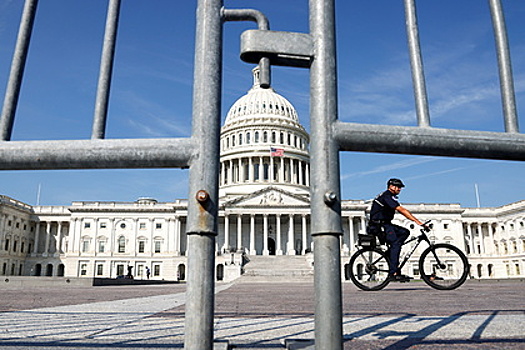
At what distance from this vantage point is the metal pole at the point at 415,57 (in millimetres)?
2328

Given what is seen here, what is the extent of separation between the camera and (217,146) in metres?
2.02

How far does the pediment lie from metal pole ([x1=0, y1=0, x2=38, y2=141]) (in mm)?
72835

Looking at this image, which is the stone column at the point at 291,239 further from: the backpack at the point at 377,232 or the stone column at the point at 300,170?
the backpack at the point at 377,232

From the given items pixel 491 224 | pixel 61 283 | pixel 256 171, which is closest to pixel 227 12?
pixel 61 283

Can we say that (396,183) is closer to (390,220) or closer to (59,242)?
(390,220)

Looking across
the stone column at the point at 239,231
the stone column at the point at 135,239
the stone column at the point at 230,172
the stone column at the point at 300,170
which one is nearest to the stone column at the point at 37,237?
the stone column at the point at 135,239

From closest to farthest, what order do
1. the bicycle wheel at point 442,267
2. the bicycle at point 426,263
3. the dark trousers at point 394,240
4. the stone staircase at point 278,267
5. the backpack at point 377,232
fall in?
the bicycle wheel at point 442,267 → the bicycle at point 426,263 → the backpack at point 377,232 → the dark trousers at point 394,240 → the stone staircase at point 278,267

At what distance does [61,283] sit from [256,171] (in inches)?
2211

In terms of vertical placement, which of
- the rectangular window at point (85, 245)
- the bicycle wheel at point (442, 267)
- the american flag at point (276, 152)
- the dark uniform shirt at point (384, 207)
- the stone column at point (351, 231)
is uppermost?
the american flag at point (276, 152)

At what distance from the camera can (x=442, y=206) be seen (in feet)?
285

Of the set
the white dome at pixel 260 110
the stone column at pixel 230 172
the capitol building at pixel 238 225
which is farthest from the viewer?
the white dome at pixel 260 110

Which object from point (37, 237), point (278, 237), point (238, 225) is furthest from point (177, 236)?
point (37, 237)

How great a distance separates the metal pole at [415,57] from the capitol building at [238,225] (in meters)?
72.1

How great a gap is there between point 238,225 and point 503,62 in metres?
73.4
